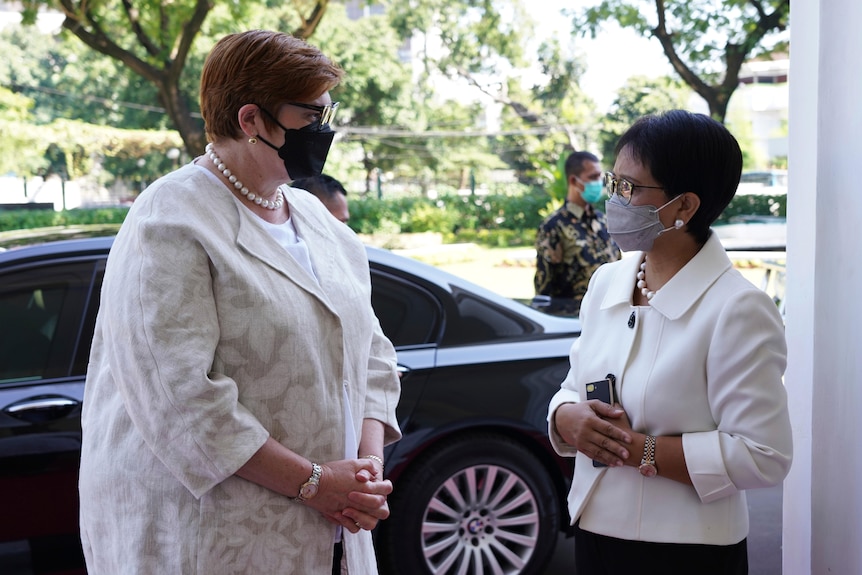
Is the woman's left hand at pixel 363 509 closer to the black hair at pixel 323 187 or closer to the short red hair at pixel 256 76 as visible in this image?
the short red hair at pixel 256 76

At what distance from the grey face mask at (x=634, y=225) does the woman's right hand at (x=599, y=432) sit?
0.36 metres

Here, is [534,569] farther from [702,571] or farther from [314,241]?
[314,241]

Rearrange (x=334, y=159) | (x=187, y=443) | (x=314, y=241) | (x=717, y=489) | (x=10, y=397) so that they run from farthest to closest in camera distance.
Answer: (x=334, y=159), (x=10, y=397), (x=314, y=241), (x=717, y=489), (x=187, y=443)

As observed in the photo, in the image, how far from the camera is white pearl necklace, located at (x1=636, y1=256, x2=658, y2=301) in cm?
200

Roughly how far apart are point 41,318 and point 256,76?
204cm

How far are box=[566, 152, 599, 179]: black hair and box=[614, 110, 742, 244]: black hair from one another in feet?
13.1

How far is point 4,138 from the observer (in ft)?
81.9

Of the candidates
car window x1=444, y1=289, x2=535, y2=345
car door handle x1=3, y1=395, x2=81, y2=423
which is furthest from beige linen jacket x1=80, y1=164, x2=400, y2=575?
car window x1=444, y1=289, x2=535, y2=345

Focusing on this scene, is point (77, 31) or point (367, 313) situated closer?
point (367, 313)

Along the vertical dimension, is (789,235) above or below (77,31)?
below

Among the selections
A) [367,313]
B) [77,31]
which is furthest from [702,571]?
[77,31]

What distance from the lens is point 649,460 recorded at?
1848mm

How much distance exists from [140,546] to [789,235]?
6.22 ft

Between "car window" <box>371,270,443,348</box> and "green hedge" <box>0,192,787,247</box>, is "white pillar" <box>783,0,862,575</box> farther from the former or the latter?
"green hedge" <box>0,192,787,247</box>
